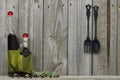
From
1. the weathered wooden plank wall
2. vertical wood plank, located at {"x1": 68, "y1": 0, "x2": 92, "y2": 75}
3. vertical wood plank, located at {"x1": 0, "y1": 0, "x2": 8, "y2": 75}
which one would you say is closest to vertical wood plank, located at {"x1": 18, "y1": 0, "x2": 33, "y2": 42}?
the weathered wooden plank wall

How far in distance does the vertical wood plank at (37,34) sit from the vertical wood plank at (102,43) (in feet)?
1.23

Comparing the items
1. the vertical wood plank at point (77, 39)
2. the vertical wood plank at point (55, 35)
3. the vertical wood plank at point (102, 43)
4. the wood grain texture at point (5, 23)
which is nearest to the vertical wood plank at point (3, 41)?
the wood grain texture at point (5, 23)

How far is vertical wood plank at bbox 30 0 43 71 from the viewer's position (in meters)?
1.91

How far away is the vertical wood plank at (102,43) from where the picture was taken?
1914 mm

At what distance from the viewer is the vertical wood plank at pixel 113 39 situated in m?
1.92

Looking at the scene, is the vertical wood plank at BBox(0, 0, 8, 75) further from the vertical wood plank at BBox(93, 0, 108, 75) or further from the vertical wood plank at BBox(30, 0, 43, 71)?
the vertical wood plank at BBox(93, 0, 108, 75)

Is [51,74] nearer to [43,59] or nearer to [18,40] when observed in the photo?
[43,59]

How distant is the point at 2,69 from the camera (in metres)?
1.89

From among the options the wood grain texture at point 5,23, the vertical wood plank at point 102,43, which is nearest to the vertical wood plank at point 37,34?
the wood grain texture at point 5,23

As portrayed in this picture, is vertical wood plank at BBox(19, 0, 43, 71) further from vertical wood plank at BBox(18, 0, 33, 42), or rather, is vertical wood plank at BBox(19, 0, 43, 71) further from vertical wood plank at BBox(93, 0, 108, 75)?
vertical wood plank at BBox(93, 0, 108, 75)

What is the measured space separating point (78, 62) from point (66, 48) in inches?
5.0

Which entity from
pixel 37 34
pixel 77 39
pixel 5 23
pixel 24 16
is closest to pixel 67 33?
pixel 77 39

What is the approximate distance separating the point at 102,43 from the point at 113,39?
3.2 inches

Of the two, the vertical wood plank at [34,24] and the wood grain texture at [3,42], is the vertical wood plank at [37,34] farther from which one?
the wood grain texture at [3,42]
